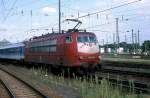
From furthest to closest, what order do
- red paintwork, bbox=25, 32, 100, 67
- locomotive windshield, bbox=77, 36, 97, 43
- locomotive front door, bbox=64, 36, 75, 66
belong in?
locomotive windshield, bbox=77, 36, 97, 43 < locomotive front door, bbox=64, 36, 75, 66 < red paintwork, bbox=25, 32, 100, 67

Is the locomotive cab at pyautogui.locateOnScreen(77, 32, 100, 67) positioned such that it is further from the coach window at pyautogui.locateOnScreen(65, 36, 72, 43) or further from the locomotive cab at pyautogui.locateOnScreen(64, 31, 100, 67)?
the coach window at pyautogui.locateOnScreen(65, 36, 72, 43)

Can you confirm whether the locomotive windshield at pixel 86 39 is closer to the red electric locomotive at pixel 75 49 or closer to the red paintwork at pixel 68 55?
the red electric locomotive at pixel 75 49

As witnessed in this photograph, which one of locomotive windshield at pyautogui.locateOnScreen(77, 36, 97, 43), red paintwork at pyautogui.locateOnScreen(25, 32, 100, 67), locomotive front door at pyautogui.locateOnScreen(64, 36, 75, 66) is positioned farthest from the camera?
locomotive windshield at pyautogui.locateOnScreen(77, 36, 97, 43)

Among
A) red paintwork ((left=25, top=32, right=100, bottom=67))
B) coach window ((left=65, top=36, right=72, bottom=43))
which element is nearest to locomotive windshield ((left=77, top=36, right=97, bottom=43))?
red paintwork ((left=25, top=32, right=100, bottom=67))

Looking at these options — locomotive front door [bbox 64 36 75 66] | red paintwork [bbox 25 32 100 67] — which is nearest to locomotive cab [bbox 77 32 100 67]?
red paintwork [bbox 25 32 100 67]

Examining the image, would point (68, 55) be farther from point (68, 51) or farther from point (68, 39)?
point (68, 39)

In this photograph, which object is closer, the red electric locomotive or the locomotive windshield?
the red electric locomotive

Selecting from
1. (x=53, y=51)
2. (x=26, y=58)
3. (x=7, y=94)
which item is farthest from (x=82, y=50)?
(x=26, y=58)

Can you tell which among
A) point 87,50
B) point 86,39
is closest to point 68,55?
point 87,50

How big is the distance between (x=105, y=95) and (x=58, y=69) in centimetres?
1203

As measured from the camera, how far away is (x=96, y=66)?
22.8 m

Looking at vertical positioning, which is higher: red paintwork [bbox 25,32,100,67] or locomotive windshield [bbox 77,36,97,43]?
locomotive windshield [bbox 77,36,97,43]

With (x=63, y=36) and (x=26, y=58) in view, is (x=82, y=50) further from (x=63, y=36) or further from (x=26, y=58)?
(x=26, y=58)

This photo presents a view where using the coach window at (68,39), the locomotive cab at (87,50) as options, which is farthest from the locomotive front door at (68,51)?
the locomotive cab at (87,50)
